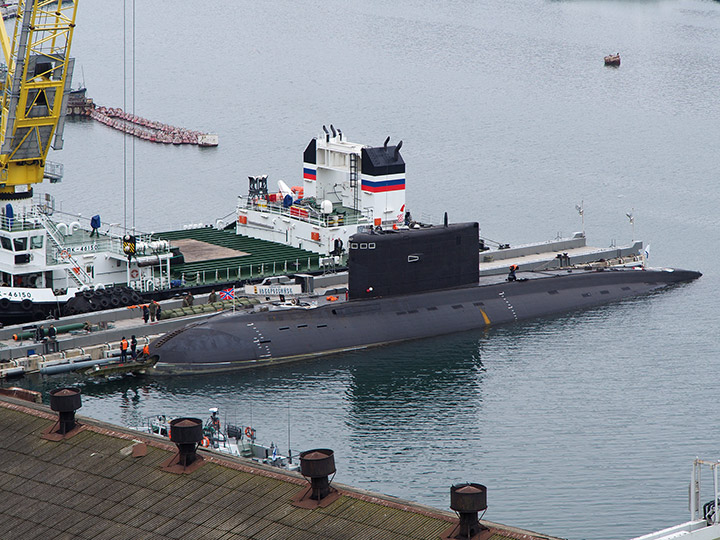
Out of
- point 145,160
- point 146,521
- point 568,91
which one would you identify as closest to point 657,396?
point 146,521

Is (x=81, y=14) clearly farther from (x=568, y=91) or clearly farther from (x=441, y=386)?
(x=441, y=386)

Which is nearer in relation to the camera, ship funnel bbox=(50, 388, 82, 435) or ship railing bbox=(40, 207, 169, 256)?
ship funnel bbox=(50, 388, 82, 435)

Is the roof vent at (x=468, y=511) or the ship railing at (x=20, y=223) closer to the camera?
the roof vent at (x=468, y=511)

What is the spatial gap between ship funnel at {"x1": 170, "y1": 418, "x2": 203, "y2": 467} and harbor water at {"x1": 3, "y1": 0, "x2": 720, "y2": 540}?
13.6 metres

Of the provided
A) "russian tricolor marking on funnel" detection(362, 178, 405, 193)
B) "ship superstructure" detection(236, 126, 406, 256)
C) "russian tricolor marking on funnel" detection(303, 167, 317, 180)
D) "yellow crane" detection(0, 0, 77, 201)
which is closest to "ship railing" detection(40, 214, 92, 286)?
"yellow crane" detection(0, 0, 77, 201)

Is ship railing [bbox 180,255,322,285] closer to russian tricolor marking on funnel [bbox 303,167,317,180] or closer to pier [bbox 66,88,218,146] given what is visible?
russian tricolor marking on funnel [bbox 303,167,317,180]

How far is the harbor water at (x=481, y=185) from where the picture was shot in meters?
40.1

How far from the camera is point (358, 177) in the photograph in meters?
64.9

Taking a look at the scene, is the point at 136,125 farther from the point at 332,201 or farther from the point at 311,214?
the point at 311,214

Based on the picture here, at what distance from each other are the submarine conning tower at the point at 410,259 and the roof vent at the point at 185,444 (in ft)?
89.5

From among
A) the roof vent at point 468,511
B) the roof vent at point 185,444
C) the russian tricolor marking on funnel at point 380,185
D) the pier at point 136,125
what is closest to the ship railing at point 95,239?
the russian tricolor marking on funnel at point 380,185

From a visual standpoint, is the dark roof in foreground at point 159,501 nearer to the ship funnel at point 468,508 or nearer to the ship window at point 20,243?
the ship funnel at point 468,508

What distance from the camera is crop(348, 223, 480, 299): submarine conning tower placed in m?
50.9

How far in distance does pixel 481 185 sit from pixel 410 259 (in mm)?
34148
